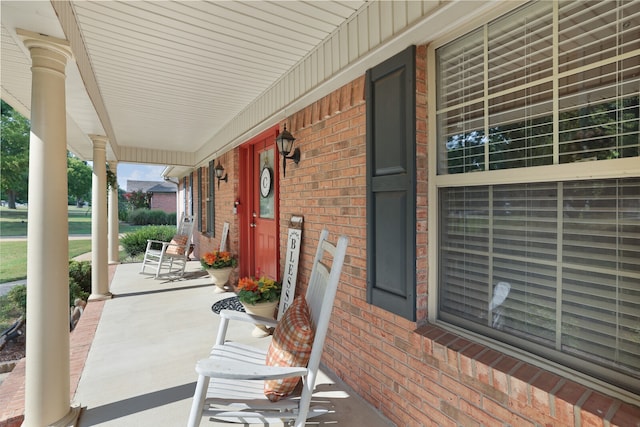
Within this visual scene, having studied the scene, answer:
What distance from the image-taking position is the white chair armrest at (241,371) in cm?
129

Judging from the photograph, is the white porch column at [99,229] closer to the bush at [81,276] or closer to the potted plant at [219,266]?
the potted plant at [219,266]

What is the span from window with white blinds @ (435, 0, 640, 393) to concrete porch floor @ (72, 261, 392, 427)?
1080 mm

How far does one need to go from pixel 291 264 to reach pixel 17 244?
1857 centimetres

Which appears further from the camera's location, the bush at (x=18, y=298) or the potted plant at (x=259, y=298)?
the bush at (x=18, y=298)

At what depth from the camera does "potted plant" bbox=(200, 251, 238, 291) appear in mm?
4723

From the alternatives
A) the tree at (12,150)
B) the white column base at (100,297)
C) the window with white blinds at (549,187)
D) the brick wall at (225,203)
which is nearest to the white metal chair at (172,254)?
the brick wall at (225,203)

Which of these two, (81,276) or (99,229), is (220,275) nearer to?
(99,229)

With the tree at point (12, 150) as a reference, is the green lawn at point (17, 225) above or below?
below

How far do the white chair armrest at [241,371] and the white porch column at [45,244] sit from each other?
122cm

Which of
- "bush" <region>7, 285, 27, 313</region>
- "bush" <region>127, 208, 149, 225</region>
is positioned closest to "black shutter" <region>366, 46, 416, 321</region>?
"bush" <region>7, 285, 27, 313</region>

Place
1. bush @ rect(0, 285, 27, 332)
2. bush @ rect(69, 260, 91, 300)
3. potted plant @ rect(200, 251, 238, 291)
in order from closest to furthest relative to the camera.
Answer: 1. potted plant @ rect(200, 251, 238, 291)
2. bush @ rect(0, 285, 27, 332)
3. bush @ rect(69, 260, 91, 300)

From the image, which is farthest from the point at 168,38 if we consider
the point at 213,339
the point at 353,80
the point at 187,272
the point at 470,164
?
the point at 187,272

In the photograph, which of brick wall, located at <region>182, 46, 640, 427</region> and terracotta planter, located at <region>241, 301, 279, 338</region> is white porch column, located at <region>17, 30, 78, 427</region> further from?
brick wall, located at <region>182, 46, 640, 427</region>

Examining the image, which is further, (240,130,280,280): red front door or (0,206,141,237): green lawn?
(0,206,141,237): green lawn
